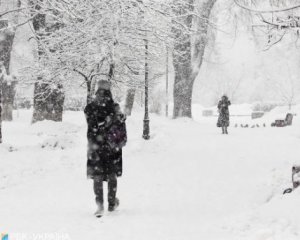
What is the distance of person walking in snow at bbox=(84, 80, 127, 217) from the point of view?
277 inches

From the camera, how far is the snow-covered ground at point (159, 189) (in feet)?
20.7

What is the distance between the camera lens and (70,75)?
18.5 m

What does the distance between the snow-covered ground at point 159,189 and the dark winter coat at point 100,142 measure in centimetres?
73

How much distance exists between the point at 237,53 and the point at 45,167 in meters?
67.9

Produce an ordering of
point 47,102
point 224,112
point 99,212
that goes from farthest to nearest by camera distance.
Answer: point 224,112 < point 47,102 < point 99,212

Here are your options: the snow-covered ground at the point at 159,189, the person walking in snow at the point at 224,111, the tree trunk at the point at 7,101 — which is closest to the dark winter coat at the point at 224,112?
the person walking in snow at the point at 224,111

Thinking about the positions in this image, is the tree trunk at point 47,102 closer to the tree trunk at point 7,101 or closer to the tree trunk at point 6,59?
the tree trunk at point 6,59

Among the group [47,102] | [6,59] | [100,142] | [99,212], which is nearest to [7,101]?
[6,59]

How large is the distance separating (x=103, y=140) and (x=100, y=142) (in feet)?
0.18

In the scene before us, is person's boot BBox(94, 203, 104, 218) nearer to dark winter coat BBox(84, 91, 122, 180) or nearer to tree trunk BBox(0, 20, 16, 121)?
dark winter coat BBox(84, 91, 122, 180)

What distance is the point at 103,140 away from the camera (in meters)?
7.06

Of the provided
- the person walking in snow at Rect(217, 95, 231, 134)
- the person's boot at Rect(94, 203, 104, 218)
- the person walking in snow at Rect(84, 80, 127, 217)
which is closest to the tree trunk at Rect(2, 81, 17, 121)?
the person walking in snow at Rect(217, 95, 231, 134)

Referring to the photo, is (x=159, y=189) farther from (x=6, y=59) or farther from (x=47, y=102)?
(x=6, y=59)

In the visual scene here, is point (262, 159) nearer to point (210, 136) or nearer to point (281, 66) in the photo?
point (210, 136)
